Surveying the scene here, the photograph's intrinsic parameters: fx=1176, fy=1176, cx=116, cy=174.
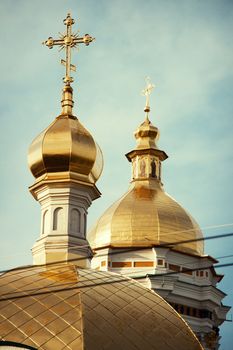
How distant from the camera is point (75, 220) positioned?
2505 centimetres

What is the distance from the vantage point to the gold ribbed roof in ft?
66.7

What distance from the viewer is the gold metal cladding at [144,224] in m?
38.3

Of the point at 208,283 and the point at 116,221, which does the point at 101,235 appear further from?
the point at 208,283

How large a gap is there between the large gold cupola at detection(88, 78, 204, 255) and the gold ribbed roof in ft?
47.6

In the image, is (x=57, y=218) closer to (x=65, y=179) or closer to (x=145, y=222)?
(x=65, y=179)

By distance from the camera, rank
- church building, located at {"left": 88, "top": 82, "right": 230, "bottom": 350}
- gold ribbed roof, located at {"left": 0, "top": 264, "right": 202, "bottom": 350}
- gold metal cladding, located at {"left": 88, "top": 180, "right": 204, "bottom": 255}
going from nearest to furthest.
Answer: gold ribbed roof, located at {"left": 0, "top": 264, "right": 202, "bottom": 350} < church building, located at {"left": 88, "top": 82, "right": 230, "bottom": 350} < gold metal cladding, located at {"left": 88, "top": 180, "right": 204, "bottom": 255}

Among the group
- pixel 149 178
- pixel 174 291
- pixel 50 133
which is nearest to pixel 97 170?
pixel 50 133

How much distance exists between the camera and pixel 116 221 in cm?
3916

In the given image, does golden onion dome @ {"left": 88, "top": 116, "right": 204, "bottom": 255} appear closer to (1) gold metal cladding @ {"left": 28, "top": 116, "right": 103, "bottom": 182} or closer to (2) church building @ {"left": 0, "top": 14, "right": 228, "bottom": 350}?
(2) church building @ {"left": 0, "top": 14, "right": 228, "bottom": 350}

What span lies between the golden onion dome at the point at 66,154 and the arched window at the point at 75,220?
72cm

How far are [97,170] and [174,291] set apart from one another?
44.0 ft

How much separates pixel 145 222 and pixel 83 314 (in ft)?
58.3

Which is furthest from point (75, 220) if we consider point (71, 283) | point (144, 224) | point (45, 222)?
point (144, 224)

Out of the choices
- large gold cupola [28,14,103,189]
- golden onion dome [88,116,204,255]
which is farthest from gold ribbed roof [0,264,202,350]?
golden onion dome [88,116,204,255]
